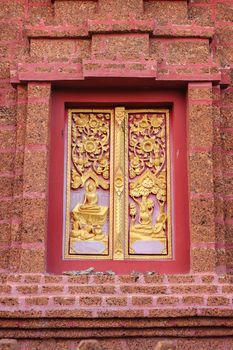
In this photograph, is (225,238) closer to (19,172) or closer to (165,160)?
(165,160)

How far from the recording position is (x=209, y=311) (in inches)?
201

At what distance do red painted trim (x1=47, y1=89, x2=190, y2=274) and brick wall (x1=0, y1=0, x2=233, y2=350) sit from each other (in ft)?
0.36

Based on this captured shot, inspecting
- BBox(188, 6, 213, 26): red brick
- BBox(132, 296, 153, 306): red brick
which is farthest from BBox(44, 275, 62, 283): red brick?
BBox(188, 6, 213, 26): red brick

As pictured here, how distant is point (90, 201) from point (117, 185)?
0.77 feet

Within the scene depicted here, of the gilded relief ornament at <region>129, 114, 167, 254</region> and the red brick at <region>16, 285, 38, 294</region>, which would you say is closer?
the red brick at <region>16, 285, 38, 294</region>

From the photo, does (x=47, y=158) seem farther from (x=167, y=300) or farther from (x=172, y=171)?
(x=167, y=300)

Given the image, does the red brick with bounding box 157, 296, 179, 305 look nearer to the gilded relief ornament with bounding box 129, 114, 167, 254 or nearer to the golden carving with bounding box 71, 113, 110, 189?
the gilded relief ornament with bounding box 129, 114, 167, 254

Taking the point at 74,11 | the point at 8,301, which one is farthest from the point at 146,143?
the point at 8,301

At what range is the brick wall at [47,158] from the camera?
5.12 m

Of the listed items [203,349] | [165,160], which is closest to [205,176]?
[165,160]

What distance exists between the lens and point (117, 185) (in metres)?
5.67

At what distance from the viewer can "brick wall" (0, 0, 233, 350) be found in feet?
16.8

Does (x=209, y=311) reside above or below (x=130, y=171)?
below

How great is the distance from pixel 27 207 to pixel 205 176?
1.30 metres
